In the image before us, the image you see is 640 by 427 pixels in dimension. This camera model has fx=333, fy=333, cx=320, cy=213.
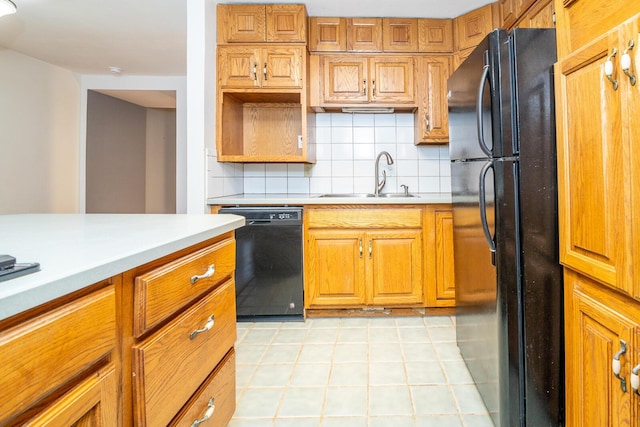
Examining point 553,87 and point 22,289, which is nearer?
point 22,289

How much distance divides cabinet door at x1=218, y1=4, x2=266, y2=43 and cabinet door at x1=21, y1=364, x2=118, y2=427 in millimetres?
2445

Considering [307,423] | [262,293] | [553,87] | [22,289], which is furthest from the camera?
[262,293]

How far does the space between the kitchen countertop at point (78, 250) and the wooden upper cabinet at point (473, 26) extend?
2.45 meters

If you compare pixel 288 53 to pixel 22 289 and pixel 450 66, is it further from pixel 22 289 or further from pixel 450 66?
pixel 22 289

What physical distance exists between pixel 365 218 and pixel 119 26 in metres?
2.75

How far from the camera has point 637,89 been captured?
74 centimetres

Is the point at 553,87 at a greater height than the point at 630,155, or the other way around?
the point at 553,87

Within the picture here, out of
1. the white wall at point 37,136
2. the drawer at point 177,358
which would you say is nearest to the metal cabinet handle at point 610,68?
the drawer at point 177,358

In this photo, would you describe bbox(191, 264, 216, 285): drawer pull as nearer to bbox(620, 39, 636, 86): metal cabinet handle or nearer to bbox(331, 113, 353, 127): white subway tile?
bbox(620, 39, 636, 86): metal cabinet handle

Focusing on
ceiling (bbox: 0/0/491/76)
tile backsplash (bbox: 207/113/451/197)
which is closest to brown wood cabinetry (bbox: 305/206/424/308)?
tile backsplash (bbox: 207/113/451/197)

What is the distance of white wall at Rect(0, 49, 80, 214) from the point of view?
11.4 feet

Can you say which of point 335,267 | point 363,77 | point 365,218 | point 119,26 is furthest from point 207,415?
point 119,26

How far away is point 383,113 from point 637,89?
2254 mm

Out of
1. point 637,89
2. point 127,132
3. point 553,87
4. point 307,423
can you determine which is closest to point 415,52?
point 553,87
